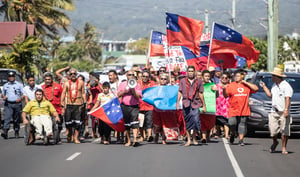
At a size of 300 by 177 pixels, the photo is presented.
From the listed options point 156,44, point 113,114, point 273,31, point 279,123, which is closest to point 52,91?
point 113,114

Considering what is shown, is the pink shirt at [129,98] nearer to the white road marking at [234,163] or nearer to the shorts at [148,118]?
the shorts at [148,118]

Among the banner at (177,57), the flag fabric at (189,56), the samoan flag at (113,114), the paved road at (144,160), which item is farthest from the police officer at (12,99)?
the flag fabric at (189,56)

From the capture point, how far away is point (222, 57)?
2325 cm

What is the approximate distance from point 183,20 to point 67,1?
35.6 metres

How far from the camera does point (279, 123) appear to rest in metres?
15.4

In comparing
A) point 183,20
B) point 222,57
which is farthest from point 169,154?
point 222,57

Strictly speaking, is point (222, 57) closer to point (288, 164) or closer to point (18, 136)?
point (18, 136)

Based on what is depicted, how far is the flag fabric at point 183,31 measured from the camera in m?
20.5

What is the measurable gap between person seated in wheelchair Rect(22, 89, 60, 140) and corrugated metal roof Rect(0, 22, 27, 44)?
30499 millimetres

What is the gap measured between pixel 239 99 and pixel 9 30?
34723mm

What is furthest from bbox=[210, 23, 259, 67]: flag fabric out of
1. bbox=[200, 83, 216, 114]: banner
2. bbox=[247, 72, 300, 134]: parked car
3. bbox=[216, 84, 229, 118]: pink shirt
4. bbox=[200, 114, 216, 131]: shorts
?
bbox=[200, 114, 216, 131]: shorts

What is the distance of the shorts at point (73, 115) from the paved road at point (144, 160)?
0.61 metres

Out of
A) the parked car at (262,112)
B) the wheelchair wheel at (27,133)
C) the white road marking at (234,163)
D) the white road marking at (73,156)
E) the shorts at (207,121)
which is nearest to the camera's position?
the white road marking at (234,163)

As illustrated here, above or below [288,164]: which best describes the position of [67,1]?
above
